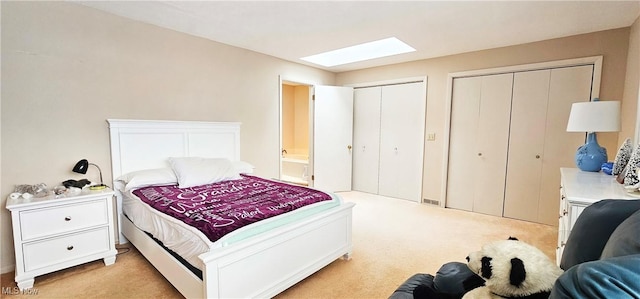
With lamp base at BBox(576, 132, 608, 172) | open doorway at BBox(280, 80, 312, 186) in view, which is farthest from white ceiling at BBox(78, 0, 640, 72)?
open doorway at BBox(280, 80, 312, 186)

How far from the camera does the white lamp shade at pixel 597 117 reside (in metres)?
2.08

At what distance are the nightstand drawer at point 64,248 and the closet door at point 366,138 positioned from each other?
3.68 metres

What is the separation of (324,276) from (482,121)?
2947 mm

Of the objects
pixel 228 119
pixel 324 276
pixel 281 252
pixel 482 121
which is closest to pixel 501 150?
pixel 482 121

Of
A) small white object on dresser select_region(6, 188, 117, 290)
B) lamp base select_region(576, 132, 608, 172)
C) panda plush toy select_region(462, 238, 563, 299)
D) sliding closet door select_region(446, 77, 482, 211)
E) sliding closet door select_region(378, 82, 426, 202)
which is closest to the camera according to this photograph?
panda plush toy select_region(462, 238, 563, 299)

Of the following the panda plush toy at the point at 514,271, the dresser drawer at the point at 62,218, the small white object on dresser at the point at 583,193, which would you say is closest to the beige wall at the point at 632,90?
the small white object on dresser at the point at 583,193

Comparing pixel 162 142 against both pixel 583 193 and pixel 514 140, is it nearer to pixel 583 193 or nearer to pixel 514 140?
pixel 583 193

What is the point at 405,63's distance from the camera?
13.8 feet

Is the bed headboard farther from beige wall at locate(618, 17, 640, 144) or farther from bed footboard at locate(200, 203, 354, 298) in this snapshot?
beige wall at locate(618, 17, 640, 144)

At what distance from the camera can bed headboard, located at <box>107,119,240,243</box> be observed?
8.60ft

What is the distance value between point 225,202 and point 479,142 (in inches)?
131

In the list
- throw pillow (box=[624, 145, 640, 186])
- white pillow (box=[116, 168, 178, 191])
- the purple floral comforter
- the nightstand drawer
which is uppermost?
throw pillow (box=[624, 145, 640, 186])

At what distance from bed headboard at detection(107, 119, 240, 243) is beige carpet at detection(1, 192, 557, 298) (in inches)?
26.0

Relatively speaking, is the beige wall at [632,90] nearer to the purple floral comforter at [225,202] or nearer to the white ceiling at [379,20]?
the white ceiling at [379,20]
